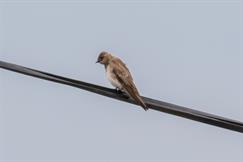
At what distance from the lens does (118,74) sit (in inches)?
486

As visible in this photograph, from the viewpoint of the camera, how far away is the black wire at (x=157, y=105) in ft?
23.2

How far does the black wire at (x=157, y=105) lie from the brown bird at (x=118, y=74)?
1383mm

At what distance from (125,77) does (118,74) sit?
0.32 metres

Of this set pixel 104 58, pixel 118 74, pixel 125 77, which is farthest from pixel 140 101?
pixel 104 58

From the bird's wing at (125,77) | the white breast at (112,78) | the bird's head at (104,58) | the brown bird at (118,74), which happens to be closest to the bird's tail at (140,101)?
the bird's wing at (125,77)

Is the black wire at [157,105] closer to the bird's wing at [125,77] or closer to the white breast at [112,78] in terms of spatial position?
the bird's wing at [125,77]

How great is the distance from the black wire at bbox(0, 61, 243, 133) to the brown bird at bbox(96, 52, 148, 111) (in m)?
1.38

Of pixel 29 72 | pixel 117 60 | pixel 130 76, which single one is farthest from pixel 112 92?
pixel 117 60

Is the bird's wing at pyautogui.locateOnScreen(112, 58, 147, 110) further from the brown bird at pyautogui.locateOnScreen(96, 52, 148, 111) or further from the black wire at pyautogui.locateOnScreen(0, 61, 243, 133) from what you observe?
the black wire at pyautogui.locateOnScreen(0, 61, 243, 133)

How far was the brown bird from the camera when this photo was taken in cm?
1118

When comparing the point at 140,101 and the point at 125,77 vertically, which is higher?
the point at 125,77

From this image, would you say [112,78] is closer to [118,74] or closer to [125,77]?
[118,74]

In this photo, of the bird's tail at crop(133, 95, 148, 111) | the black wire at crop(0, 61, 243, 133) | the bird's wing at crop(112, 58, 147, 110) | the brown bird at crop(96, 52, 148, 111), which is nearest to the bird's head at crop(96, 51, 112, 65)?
the brown bird at crop(96, 52, 148, 111)

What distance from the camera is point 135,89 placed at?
10.8m
